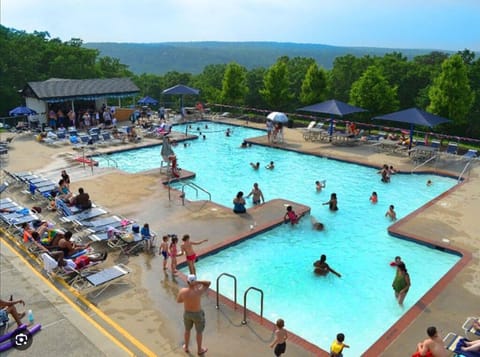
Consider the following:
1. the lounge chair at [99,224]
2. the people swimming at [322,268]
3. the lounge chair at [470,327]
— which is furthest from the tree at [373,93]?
the lounge chair at [470,327]

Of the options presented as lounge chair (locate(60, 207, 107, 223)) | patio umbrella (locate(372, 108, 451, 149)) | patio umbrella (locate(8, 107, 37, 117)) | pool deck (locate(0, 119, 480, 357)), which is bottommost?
pool deck (locate(0, 119, 480, 357))

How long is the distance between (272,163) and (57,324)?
52.2 ft

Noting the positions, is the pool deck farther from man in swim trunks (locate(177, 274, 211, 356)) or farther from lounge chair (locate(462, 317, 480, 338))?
man in swim trunks (locate(177, 274, 211, 356))

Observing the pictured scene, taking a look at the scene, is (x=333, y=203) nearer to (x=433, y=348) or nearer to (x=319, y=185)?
(x=319, y=185)

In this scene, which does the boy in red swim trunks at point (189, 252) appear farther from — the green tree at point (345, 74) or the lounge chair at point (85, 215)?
the green tree at point (345, 74)

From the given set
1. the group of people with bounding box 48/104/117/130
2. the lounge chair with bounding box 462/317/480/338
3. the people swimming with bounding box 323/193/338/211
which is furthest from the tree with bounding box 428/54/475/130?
the group of people with bounding box 48/104/117/130

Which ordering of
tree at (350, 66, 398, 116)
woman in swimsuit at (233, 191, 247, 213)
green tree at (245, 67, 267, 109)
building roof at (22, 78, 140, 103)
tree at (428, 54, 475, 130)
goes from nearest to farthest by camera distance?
woman in swimsuit at (233, 191, 247, 213), tree at (428, 54, 475, 130), building roof at (22, 78, 140, 103), tree at (350, 66, 398, 116), green tree at (245, 67, 267, 109)

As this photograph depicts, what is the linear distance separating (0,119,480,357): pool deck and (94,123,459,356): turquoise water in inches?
28.4

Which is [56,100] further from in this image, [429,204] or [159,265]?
[429,204]

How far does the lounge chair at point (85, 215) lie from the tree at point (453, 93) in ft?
71.1

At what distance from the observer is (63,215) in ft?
49.1

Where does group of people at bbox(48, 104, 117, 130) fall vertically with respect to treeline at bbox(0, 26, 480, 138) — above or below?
below

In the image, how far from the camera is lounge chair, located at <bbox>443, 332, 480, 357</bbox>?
7.70 m

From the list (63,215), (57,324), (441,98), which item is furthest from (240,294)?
(441,98)
